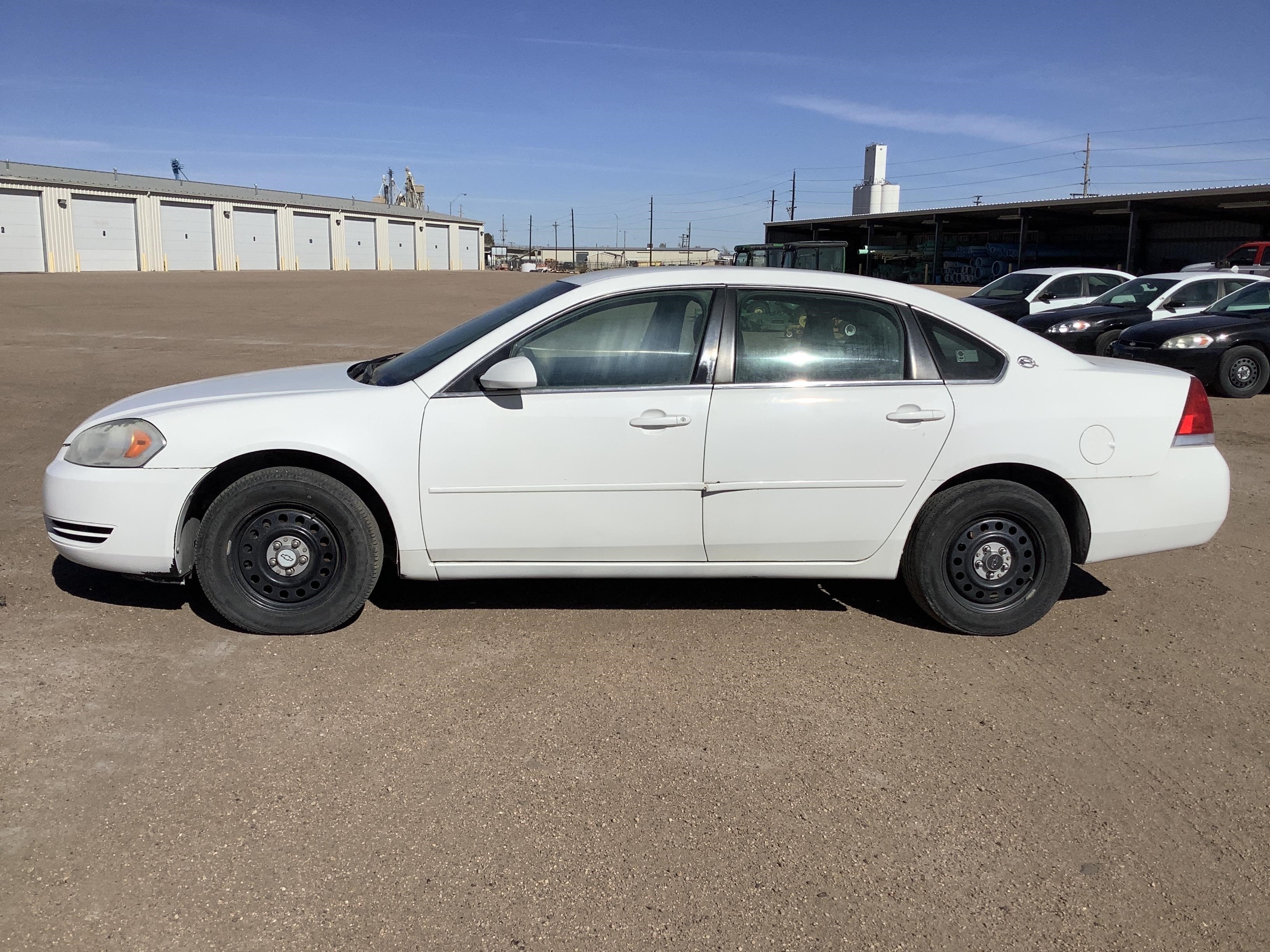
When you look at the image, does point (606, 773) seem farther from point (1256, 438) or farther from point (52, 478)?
point (1256, 438)

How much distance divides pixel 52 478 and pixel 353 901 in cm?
277

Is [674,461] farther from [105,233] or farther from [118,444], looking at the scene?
[105,233]

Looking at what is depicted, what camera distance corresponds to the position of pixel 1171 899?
2852 millimetres

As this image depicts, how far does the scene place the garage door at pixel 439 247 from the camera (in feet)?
273

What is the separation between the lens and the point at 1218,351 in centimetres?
1269

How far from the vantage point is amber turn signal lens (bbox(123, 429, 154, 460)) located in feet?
14.6

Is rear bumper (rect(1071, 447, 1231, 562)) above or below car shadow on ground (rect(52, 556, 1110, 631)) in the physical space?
above

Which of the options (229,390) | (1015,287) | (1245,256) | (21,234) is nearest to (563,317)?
(229,390)

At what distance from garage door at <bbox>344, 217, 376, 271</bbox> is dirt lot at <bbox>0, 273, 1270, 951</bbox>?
232 ft

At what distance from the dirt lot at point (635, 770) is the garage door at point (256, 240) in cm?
6218

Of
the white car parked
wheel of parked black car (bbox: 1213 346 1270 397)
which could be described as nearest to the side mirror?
wheel of parked black car (bbox: 1213 346 1270 397)

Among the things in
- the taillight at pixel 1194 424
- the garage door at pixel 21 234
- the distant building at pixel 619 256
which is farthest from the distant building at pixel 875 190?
the taillight at pixel 1194 424

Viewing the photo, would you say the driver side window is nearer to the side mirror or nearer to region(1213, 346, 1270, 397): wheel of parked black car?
the side mirror

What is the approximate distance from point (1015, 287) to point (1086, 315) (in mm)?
3115
